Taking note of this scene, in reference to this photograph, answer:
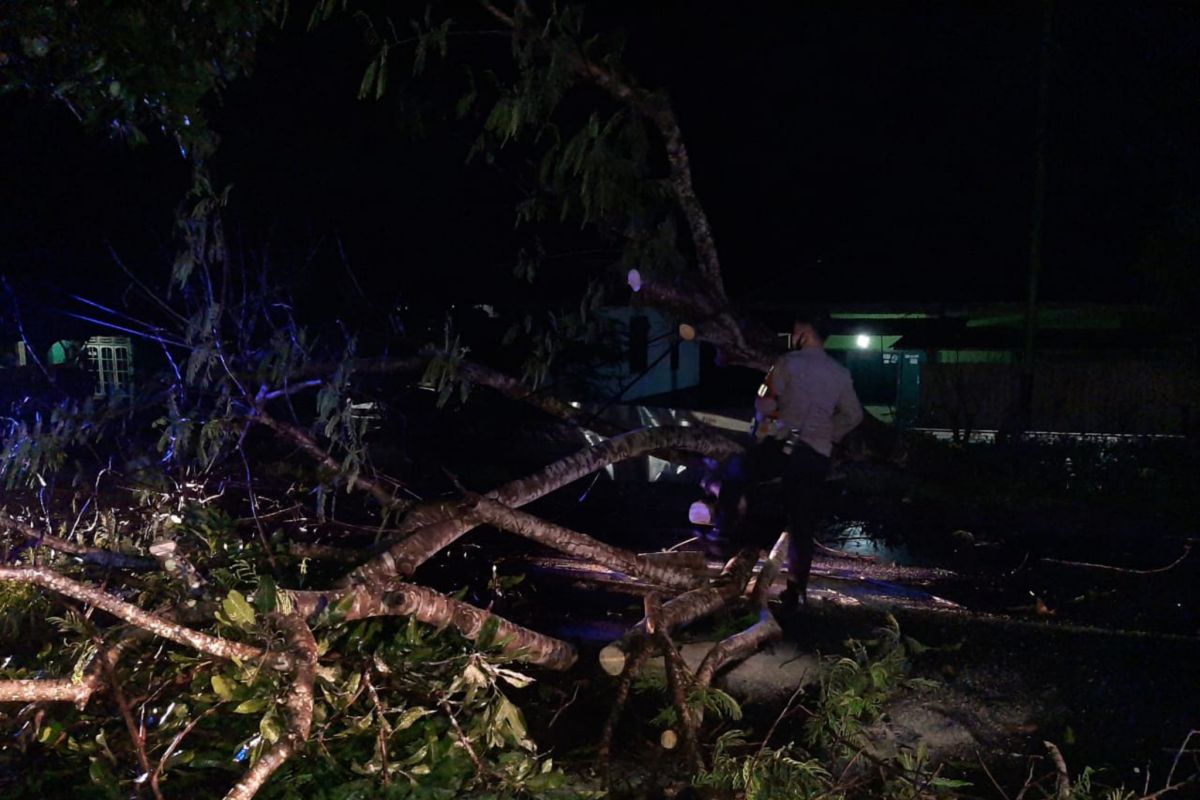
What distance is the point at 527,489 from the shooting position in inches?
176

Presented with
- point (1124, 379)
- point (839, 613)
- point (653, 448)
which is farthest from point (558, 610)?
point (1124, 379)

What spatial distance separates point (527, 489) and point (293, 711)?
76.6 inches

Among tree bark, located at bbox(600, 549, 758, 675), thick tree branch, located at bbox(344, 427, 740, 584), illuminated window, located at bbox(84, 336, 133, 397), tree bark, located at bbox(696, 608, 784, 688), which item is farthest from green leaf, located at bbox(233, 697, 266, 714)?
illuminated window, located at bbox(84, 336, 133, 397)

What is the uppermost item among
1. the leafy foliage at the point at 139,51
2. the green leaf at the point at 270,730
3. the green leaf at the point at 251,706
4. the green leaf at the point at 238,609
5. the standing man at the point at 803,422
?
the leafy foliage at the point at 139,51

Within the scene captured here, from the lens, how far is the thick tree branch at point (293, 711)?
2.36m

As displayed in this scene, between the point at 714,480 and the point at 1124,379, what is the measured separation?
10021 mm

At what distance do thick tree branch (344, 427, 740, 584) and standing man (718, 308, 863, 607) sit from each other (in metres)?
0.64

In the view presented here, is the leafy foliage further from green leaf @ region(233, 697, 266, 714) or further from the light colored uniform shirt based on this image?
the light colored uniform shirt

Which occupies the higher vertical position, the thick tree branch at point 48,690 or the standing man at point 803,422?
the standing man at point 803,422

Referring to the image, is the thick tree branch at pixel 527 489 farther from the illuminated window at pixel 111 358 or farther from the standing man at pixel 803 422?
the illuminated window at pixel 111 358

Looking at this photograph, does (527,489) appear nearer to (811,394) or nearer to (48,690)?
(811,394)

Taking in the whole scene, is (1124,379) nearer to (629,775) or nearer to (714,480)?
(714,480)

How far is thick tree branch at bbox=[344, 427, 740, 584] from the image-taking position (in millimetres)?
3717

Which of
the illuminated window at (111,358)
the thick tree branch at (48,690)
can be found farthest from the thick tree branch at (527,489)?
the illuminated window at (111,358)
